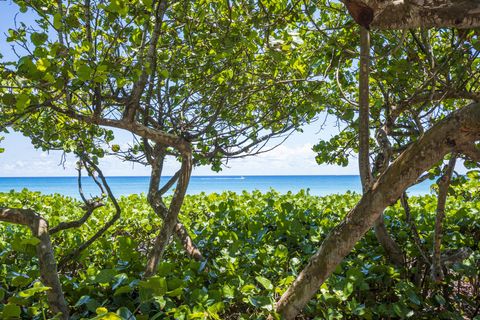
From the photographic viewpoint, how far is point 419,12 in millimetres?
1832

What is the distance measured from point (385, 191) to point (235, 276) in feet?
3.98

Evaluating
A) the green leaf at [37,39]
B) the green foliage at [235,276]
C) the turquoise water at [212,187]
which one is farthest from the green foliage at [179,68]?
the turquoise water at [212,187]

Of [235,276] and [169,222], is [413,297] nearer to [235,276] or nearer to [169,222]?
[235,276]

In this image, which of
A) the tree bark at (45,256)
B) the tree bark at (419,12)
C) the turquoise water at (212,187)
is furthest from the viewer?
the turquoise water at (212,187)

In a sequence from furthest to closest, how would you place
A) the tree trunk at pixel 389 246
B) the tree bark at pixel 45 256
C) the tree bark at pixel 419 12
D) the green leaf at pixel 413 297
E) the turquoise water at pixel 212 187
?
the turquoise water at pixel 212 187 < the tree trunk at pixel 389 246 < the green leaf at pixel 413 297 < the tree bark at pixel 45 256 < the tree bark at pixel 419 12

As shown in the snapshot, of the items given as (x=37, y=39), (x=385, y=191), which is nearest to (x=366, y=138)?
(x=385, y=191)

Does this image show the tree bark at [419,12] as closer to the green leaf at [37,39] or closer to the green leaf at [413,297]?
the green leaf at [37,39]

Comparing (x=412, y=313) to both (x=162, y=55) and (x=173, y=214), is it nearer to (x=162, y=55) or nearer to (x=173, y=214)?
(x=173, y=214)

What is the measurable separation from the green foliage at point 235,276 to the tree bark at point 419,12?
1.60 metres

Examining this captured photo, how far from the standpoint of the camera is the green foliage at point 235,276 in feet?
7.70

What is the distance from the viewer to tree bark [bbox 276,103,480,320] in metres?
2.17

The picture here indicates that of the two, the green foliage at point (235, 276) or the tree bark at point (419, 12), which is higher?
the tree bark at point (419, 12)

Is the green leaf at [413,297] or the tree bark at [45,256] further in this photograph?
the green leaf at [413,297]

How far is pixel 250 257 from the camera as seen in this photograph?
3.18 metres
